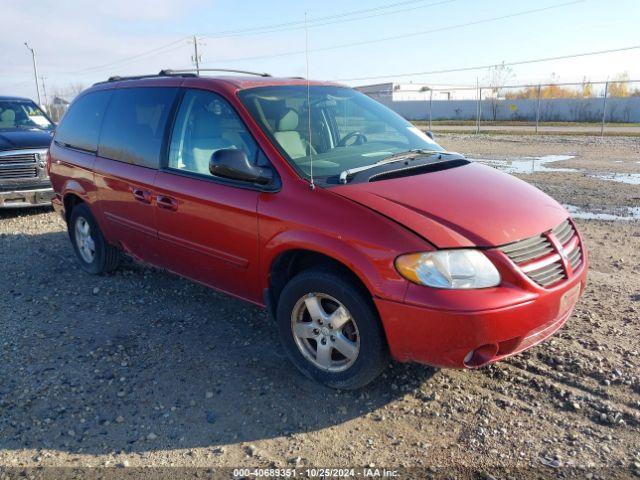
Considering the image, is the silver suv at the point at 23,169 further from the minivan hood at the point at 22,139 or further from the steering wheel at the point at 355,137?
the steering wheel at the point at 355,137

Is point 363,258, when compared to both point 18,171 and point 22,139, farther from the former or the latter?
point 22,139

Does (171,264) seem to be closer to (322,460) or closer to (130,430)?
(130,430)

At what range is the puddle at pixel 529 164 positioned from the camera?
40.7ft

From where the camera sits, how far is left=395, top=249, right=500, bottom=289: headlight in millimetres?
2848

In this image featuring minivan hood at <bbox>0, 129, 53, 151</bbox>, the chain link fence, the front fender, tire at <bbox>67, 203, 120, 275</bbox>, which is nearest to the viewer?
the front fender

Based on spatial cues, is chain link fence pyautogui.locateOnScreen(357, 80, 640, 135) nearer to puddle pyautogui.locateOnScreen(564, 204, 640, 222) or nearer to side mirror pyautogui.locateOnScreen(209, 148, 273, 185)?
puddle pyautogui.locateOnScreen(564, 204, 640, 222)

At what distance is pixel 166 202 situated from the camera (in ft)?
13.8

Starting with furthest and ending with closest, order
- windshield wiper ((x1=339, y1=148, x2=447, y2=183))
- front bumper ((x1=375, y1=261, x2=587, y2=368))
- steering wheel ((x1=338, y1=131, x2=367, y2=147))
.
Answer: steering wheel ((x1=338, y1=131, x2=367, y2=147)) < windshield wiper ((x1=339, y1=148, x2=447, y2=183)) < front bumper ((x1=375, y1=261, x2=587, y2=368))

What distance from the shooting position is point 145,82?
4.82 meters

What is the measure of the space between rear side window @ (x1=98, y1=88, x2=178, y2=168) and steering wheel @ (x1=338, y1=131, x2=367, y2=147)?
1.41 m

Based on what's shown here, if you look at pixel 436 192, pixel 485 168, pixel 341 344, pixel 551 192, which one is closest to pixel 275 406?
pixel 341 344

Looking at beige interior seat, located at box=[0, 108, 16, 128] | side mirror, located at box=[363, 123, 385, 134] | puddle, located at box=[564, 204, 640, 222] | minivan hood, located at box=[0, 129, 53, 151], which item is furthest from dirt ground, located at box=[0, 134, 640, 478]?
beige interior seat, located at box=[0, 108, 16, 128]

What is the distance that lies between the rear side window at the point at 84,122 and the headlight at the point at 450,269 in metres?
3.61

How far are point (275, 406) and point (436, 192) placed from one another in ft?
5.34
